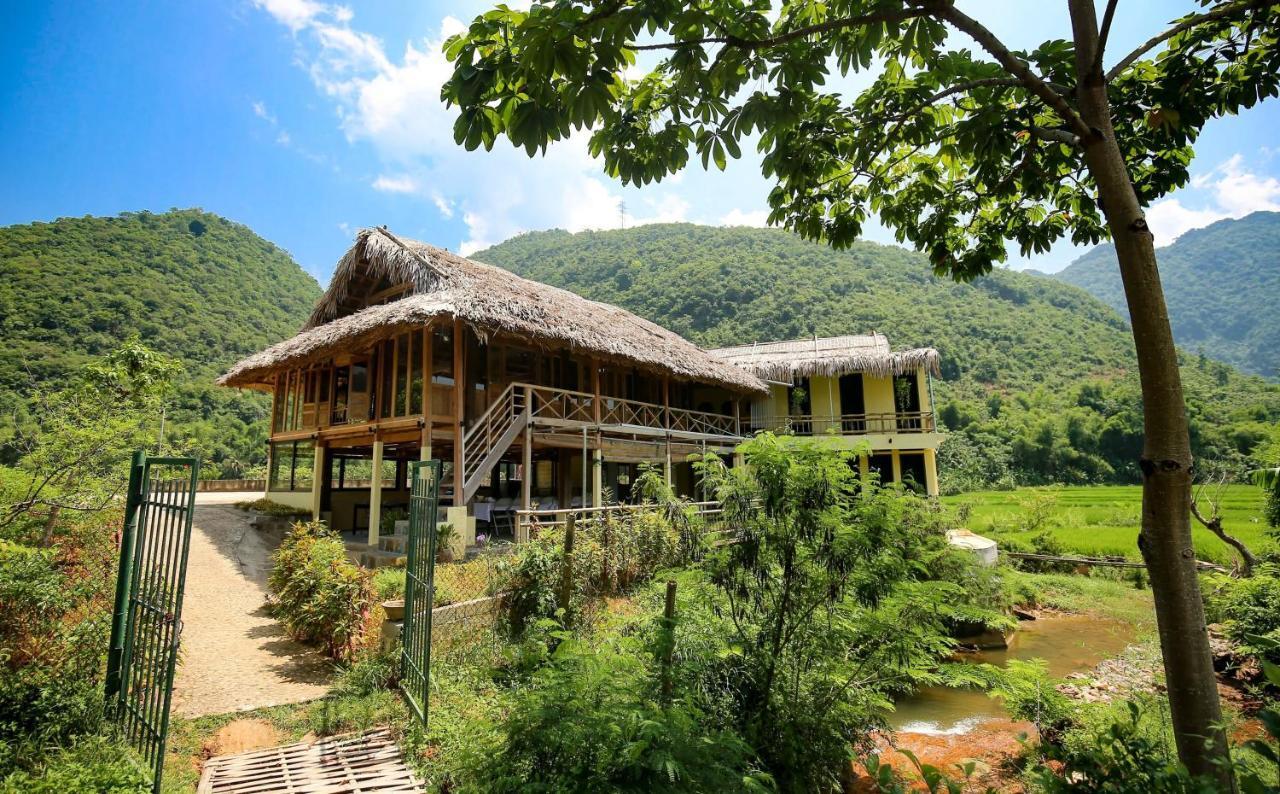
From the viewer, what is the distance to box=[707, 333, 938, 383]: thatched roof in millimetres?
17531

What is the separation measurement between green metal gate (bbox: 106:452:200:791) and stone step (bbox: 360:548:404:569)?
5076 millimetres

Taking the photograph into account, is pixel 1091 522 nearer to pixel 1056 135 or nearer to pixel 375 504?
pixel 375 504

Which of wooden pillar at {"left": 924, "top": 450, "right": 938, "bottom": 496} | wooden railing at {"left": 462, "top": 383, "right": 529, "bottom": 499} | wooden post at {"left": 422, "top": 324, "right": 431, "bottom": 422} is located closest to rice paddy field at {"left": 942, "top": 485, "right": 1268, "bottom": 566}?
wooden pillar at {"left": 924, "top": 450, "right": 938, "bottom": 496}

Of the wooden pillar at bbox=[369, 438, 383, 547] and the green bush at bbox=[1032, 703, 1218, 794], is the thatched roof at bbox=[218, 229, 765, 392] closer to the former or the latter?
the wooden pillar at bbox=[369, 438, 383, 547]

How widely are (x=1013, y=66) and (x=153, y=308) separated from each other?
3488cm

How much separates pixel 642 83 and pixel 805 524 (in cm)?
294

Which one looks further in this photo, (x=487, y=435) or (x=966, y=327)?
(x=966, y=327)

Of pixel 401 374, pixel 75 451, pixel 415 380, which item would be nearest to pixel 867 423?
pixel 415 380

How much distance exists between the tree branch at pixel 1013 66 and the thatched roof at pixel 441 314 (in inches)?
321

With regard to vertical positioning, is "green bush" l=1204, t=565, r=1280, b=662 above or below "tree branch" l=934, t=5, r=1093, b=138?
below

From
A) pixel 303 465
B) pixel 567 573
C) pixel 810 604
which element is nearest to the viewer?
pixel 810 604

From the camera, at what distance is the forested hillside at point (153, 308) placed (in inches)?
910

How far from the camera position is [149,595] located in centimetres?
395

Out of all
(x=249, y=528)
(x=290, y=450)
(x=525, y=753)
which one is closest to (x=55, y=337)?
(x=290, y=450)
